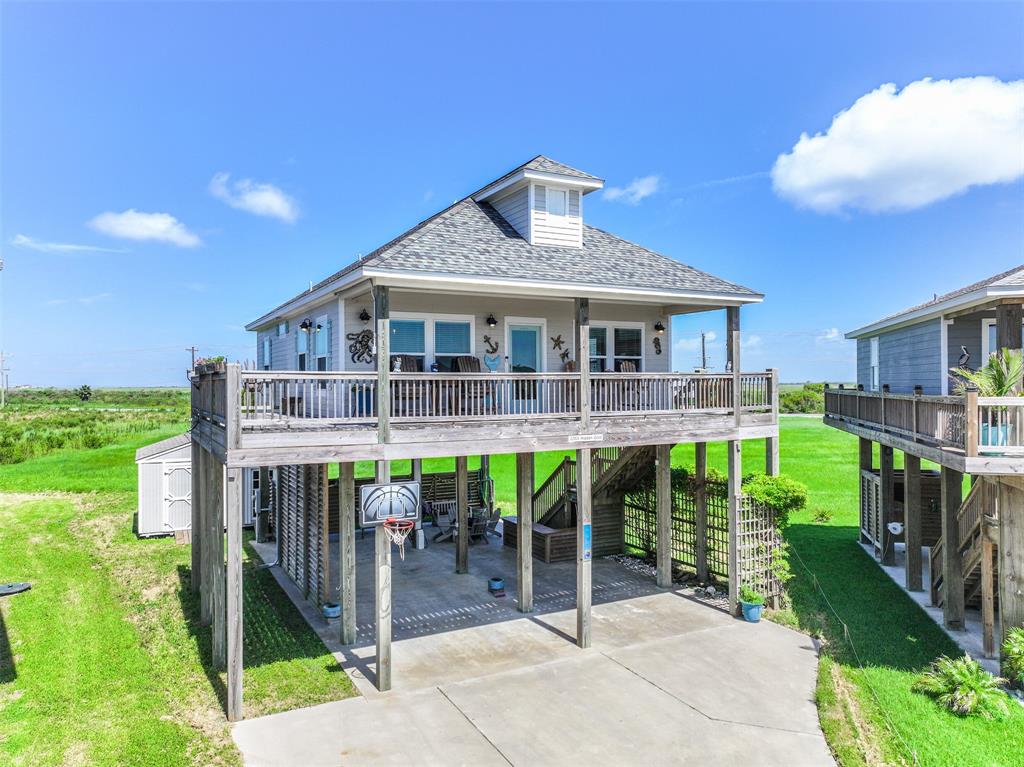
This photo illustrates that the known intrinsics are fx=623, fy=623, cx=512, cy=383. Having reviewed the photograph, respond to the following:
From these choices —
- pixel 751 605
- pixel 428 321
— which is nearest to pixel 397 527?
pixel 428 321

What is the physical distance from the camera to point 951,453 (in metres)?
9.35

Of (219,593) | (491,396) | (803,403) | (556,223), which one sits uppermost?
(556,223)

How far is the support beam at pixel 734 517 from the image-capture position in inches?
468

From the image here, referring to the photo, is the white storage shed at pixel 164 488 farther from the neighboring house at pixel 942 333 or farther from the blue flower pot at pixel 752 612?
the neighboring house at pixel 942 333

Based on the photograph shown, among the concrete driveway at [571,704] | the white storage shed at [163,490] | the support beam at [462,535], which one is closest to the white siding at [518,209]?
the support beam at [462,535]

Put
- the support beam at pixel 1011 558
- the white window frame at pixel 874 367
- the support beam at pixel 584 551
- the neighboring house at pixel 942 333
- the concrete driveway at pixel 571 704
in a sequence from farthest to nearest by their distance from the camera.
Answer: the white window frame at pixel 874 367 < the neighboring house at pixel 942 333 < the support beam at pixel 584 551 < the support beam at pixel 1011 558 < the concrete driveway at pixel 571 704

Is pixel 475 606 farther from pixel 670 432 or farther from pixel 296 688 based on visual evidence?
pixel 670 432

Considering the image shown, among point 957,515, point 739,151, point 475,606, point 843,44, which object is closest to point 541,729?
point 475,606

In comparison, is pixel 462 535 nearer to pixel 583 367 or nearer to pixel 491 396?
pixel 491 396

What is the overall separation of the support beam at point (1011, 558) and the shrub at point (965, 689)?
1026mm

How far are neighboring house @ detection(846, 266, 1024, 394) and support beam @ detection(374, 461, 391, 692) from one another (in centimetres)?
1076

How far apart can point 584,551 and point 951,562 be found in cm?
688

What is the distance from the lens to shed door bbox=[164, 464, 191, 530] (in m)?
18.3

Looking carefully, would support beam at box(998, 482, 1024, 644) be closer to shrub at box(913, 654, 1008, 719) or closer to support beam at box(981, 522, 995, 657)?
support beam at box(981, 522, 995, 657)
